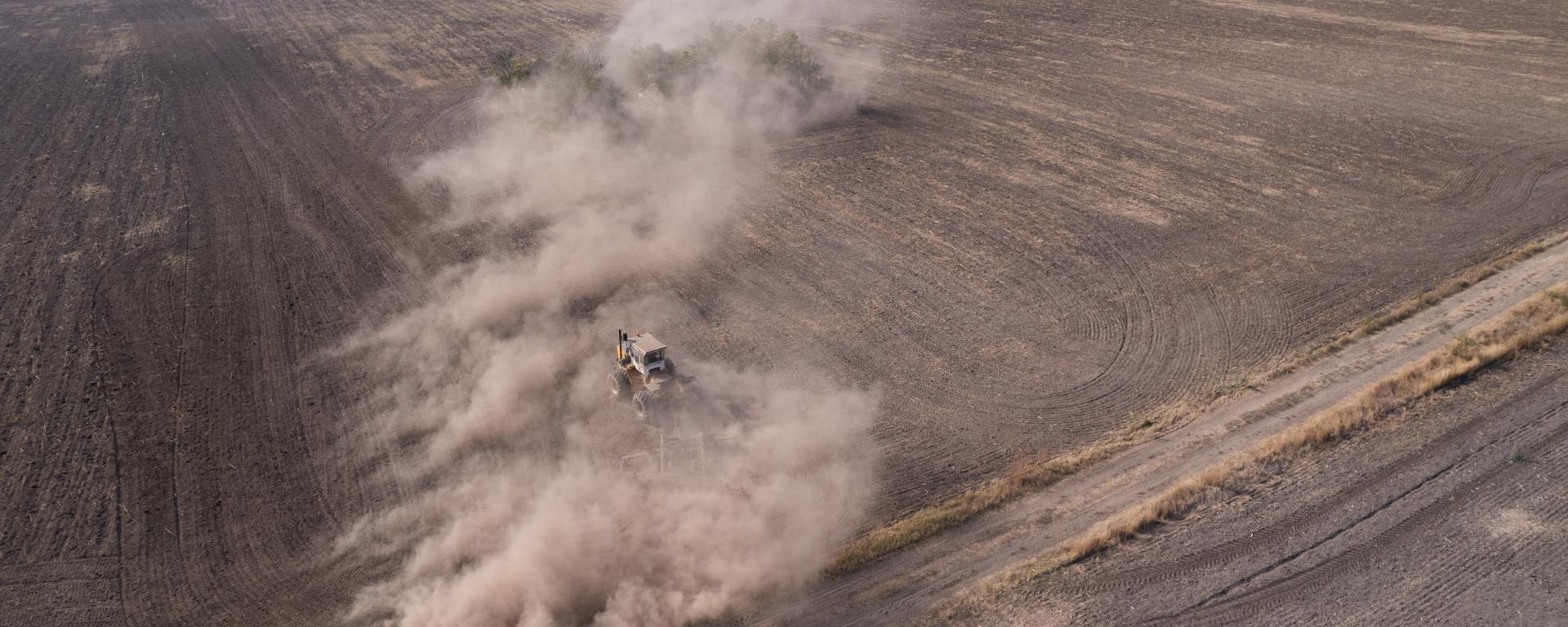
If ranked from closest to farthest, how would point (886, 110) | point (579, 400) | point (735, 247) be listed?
point (579, 400) < point (735, 247) < point (886, 110)

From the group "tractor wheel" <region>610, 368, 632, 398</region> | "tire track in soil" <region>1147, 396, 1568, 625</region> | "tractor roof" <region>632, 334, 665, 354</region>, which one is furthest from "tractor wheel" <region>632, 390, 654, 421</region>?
"tire track in soil" <region>1147, 396, 1568, 625</region>

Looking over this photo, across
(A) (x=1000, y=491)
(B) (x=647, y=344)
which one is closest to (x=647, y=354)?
(B) (x=647, y=344)

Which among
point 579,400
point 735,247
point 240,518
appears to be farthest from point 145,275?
point 735,247

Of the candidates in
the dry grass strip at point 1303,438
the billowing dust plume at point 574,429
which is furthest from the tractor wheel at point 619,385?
the dry grass strip at point 1303,438

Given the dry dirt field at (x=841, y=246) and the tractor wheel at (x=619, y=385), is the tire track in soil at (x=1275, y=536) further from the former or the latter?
the tractor wheel at (x=619, y=385)

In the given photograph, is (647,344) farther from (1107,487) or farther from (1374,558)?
(1374,558)

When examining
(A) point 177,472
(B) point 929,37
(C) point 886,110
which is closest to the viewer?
(A) point 177,472

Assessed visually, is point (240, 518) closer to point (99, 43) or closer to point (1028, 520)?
point (1028, 520)
